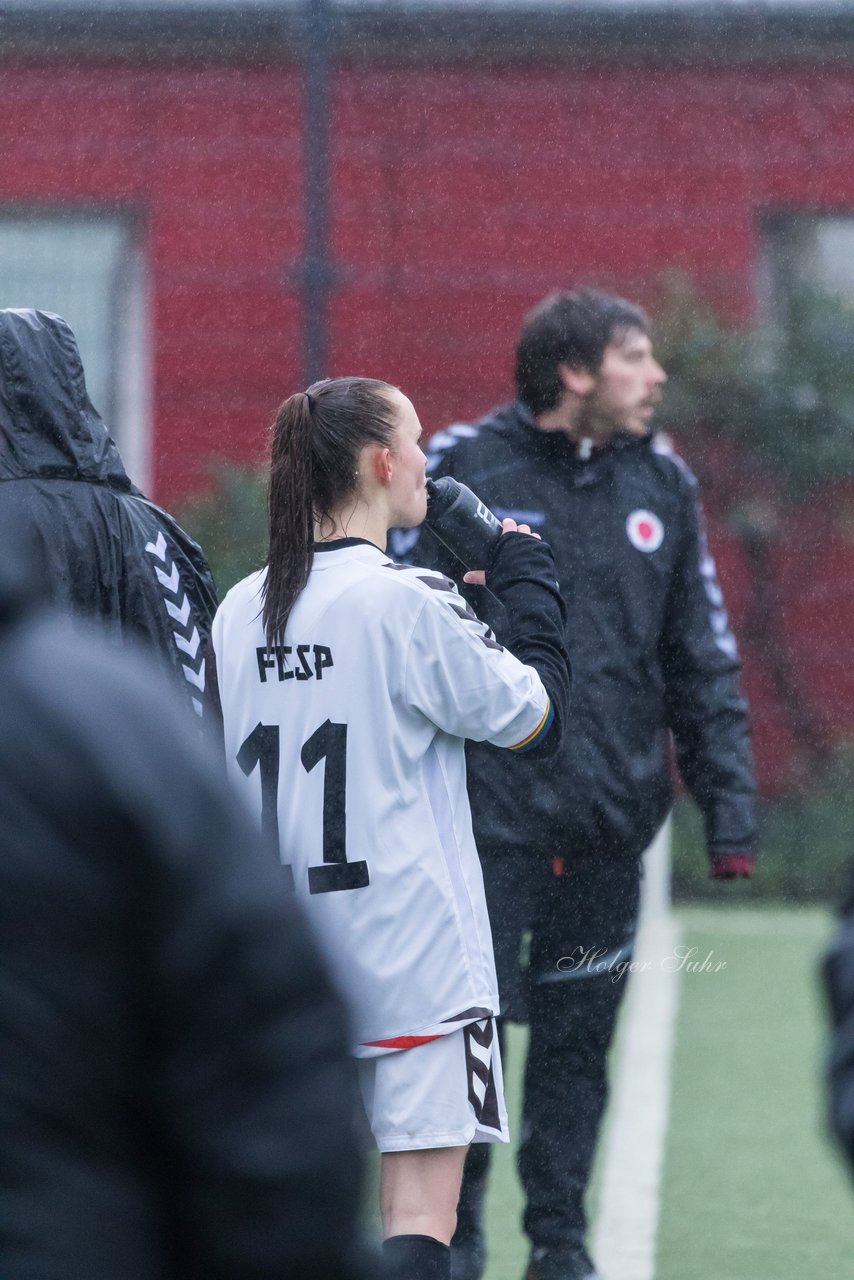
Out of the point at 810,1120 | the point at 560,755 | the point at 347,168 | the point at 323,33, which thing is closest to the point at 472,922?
the point at 560,755

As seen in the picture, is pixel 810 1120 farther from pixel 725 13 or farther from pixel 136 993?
pixel 725 13

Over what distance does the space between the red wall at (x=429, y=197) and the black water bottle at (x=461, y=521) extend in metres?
5.19

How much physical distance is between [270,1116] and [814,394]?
8.09 meters

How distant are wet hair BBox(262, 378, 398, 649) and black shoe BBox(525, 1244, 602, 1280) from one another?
4.58 feet

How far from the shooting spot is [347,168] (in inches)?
333

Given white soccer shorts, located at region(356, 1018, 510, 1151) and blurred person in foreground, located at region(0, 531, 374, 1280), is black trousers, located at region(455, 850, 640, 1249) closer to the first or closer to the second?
white soccer shorts, located at region(356, 1018, 510, 1151)

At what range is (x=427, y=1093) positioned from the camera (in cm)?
267

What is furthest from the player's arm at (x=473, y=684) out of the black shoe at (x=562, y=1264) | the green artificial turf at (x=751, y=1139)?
the black shoe at (x=562, y=1264)

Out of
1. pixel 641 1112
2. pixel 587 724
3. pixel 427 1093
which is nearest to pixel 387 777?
pixel 427 1093

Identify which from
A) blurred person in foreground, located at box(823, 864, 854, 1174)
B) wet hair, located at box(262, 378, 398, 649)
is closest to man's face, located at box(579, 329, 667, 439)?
wet hair, located at box(262, 378, 398, 649)

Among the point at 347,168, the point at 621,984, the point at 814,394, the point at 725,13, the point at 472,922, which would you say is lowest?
the point at 621,984

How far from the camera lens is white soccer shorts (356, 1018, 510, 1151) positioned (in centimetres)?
267

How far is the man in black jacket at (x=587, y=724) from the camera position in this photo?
3.62 m

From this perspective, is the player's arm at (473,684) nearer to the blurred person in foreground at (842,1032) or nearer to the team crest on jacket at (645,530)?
the team crest on jacket at (645,530)
